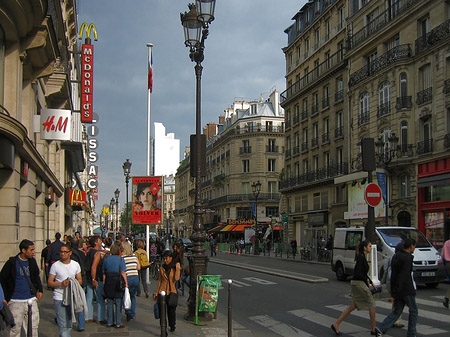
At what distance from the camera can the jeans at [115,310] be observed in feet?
33.2

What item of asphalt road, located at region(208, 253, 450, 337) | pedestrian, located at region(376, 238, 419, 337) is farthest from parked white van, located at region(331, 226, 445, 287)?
pedestrian, located at region(376, 238, 419, 337)

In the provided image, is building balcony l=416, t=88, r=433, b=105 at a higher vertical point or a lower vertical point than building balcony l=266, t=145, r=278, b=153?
lower

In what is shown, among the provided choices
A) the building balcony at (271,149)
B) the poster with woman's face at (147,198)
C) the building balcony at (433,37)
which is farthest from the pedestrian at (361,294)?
the building balcony at (271,149)

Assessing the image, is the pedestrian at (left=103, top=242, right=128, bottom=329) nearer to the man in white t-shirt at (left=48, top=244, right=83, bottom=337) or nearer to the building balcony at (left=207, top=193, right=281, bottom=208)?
the man in white t-shirt at (left=48, top=244, right=83, bottom=337)

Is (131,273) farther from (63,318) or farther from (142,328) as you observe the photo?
(63,318)

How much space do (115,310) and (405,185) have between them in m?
26.2

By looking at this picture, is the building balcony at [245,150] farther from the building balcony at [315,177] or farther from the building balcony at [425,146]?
the building balcony at [425,146]

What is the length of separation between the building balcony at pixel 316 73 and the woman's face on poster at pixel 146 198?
27.3 metres

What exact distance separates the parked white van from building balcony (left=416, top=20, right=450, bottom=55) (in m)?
14.8

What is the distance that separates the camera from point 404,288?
868cm

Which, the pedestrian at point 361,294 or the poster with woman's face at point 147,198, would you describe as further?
the poster with woman's face at point 147,198

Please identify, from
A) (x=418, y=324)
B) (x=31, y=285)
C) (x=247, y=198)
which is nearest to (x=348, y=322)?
(x=418, y=324)

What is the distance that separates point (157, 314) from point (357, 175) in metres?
25.5

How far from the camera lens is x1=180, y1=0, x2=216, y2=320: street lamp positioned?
1153cm
